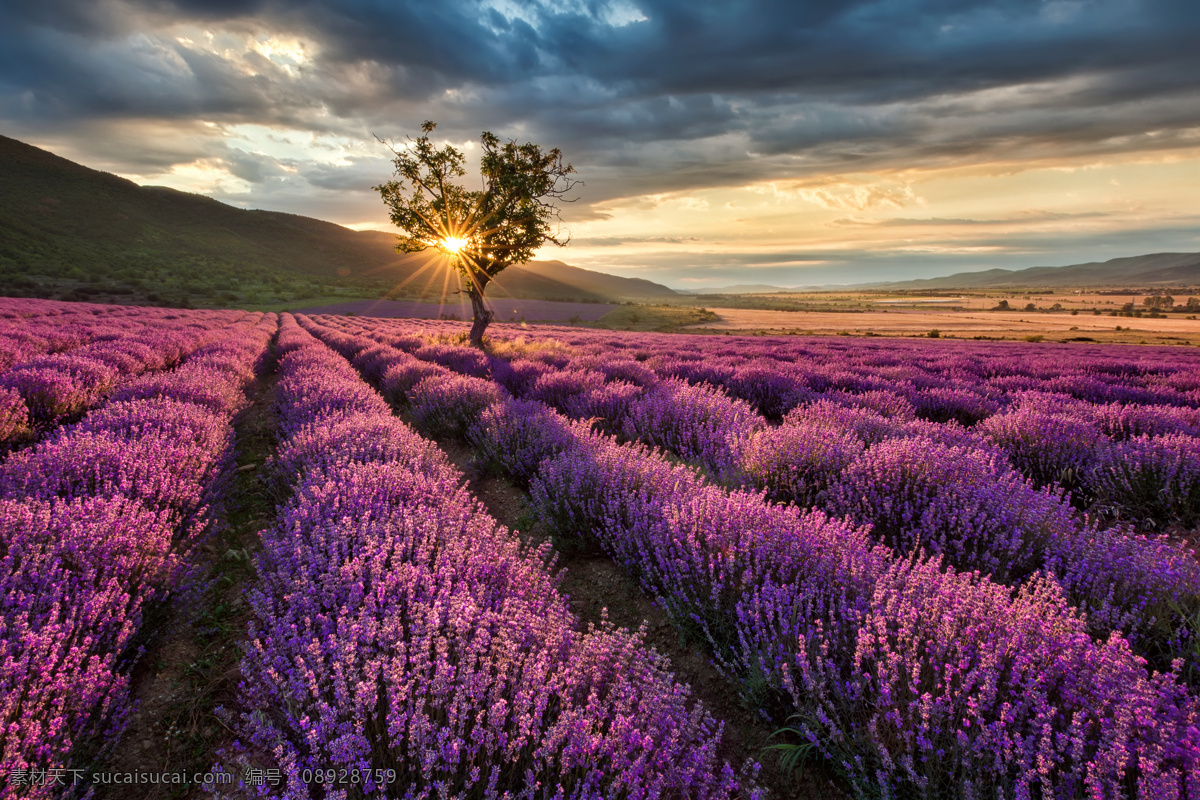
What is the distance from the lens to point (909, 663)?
5.35 ft

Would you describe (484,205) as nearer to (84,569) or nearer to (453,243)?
(453,243)

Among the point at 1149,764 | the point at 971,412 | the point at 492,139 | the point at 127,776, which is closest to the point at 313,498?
the point at 127,776

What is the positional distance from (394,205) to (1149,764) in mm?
16512

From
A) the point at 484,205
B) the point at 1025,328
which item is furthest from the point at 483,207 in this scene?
the point at 1025,328

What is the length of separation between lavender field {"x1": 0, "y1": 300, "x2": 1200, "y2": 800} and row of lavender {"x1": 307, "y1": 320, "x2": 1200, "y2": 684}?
0.03 m

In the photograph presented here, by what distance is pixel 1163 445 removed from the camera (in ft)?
13.4

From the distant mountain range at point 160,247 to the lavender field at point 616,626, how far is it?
27387 mm

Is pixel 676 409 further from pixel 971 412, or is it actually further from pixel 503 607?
pixel 971 412

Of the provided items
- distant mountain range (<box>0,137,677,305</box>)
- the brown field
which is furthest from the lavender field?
the brown field

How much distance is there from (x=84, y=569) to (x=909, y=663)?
319 cm

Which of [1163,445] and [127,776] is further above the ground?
[1163,445]

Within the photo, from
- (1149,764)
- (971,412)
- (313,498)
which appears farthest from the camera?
(971,412)

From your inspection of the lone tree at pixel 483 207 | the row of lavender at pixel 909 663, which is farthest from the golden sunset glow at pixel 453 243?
the row of lavender at pixel 909 663

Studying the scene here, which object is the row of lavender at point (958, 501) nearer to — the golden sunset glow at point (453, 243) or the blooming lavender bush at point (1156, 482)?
the blooming lavender bush at point (1156, 482)
